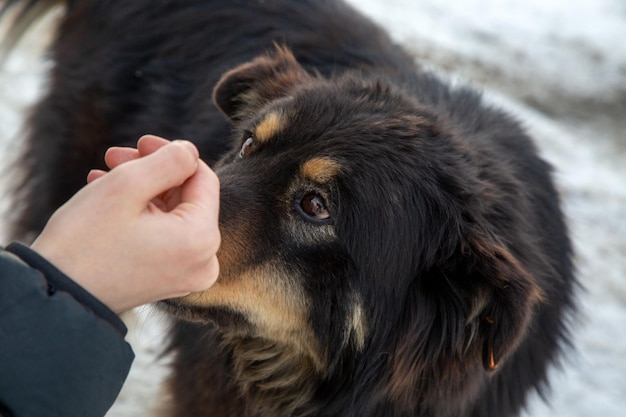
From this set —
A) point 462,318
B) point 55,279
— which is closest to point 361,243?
point 462,318

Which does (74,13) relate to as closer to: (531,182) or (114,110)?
(114,110)

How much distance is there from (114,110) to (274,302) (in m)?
1.70

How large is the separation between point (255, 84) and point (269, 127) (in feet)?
1.78

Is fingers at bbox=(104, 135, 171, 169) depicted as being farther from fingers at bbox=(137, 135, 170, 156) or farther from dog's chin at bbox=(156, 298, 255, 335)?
dog's chin at bbox=(156, 298, 255, 335)

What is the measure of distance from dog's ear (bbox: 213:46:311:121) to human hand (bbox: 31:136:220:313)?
3.83 feet

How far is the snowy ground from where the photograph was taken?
12.8 feet

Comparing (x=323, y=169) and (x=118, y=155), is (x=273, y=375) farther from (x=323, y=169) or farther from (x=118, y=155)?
(x=118, y=155)

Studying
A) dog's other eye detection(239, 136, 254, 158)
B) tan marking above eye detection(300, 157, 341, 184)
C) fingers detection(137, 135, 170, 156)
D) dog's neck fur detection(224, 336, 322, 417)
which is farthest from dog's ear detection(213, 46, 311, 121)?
fingers detection(137, 135, 170, 156)

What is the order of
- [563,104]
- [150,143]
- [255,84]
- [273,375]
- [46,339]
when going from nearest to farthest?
[46,339] → [150,143] → [273,375] → [255,84] → [563,104]

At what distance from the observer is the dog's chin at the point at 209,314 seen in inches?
83.1

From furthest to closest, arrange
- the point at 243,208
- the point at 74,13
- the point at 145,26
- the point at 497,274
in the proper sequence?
the point at 74,13 < the point at 145,26 < the point at 243,208 < the point at 497,274

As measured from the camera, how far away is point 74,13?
367cm

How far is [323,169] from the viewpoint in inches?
82.4

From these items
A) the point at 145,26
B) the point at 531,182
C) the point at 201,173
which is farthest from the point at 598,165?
the point at 201,173
